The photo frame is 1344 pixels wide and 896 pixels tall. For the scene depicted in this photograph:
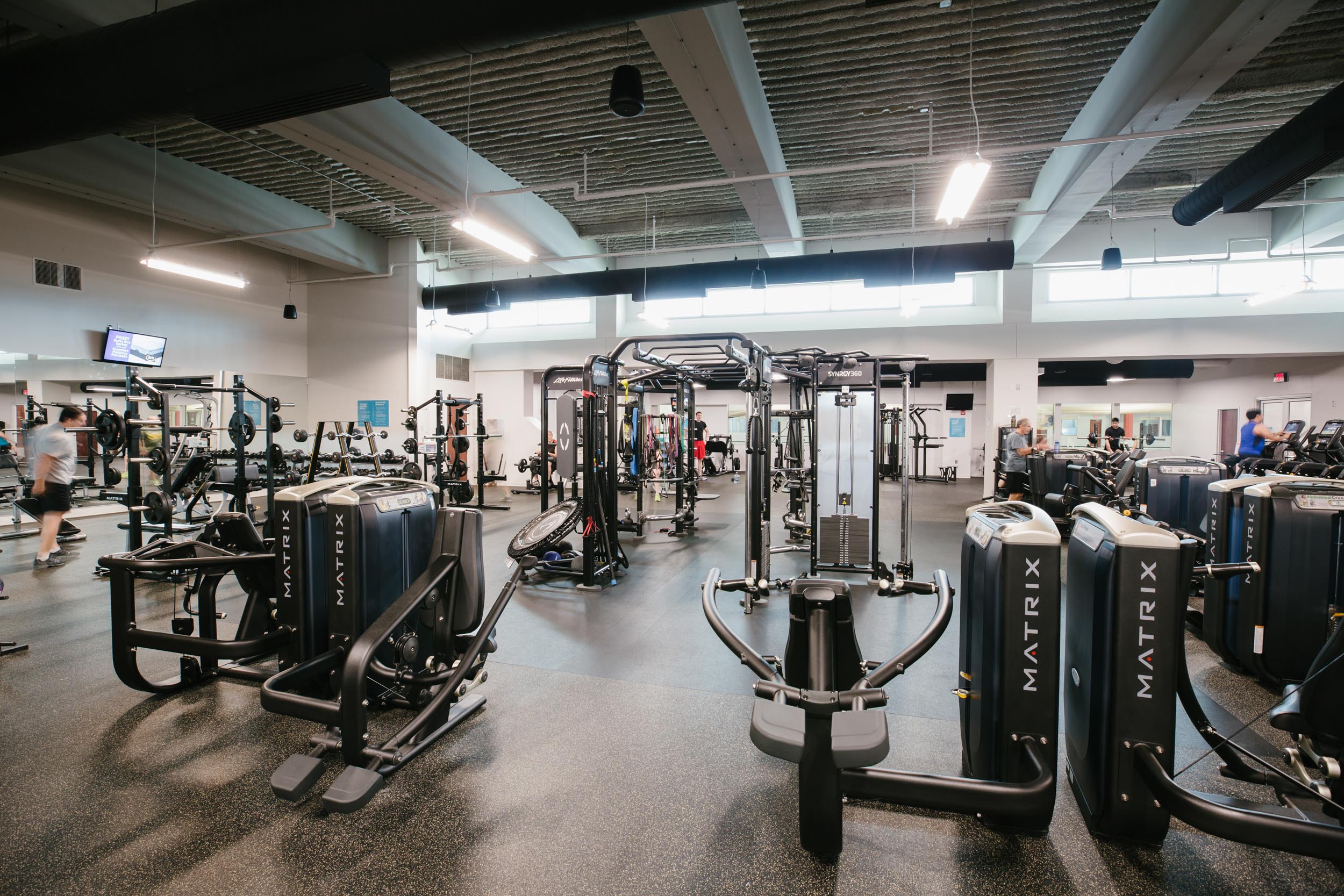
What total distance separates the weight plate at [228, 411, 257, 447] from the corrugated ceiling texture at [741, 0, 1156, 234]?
20.5 ft

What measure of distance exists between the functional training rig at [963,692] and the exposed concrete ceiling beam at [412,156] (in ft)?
20.9

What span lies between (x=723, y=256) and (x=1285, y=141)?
30.8 ft

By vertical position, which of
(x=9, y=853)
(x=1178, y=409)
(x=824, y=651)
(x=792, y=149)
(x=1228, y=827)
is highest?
(x=792, y=149)

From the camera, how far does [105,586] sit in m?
5.37

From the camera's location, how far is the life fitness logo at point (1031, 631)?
1.93 metres

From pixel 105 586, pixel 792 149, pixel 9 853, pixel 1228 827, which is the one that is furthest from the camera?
pixel 792 149

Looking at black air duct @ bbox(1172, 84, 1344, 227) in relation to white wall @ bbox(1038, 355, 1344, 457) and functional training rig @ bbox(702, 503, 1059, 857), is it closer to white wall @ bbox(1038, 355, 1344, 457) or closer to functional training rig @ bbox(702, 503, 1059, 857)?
functional training rig @ bbox(702, 503, 1059, 857)

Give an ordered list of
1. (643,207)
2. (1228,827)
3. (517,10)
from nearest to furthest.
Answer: (1228,827)
(517,10)
(643,207)

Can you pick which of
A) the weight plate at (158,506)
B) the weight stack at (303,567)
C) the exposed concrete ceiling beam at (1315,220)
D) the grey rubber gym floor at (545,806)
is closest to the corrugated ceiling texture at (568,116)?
the weight plate at (158,506)

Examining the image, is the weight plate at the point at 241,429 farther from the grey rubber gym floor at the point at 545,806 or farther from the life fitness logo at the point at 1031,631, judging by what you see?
the life fitness logo at the point at 1031,631

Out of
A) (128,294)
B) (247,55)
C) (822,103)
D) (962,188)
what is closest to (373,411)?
(128,294)

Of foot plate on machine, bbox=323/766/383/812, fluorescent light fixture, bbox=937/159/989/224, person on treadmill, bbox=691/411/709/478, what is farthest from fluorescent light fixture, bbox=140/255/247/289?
fluorescent light fixture, bbox=937/159/989/224

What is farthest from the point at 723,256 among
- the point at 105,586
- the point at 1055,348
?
the point at 105,586

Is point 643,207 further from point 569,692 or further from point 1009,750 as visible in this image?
point 1009,750
